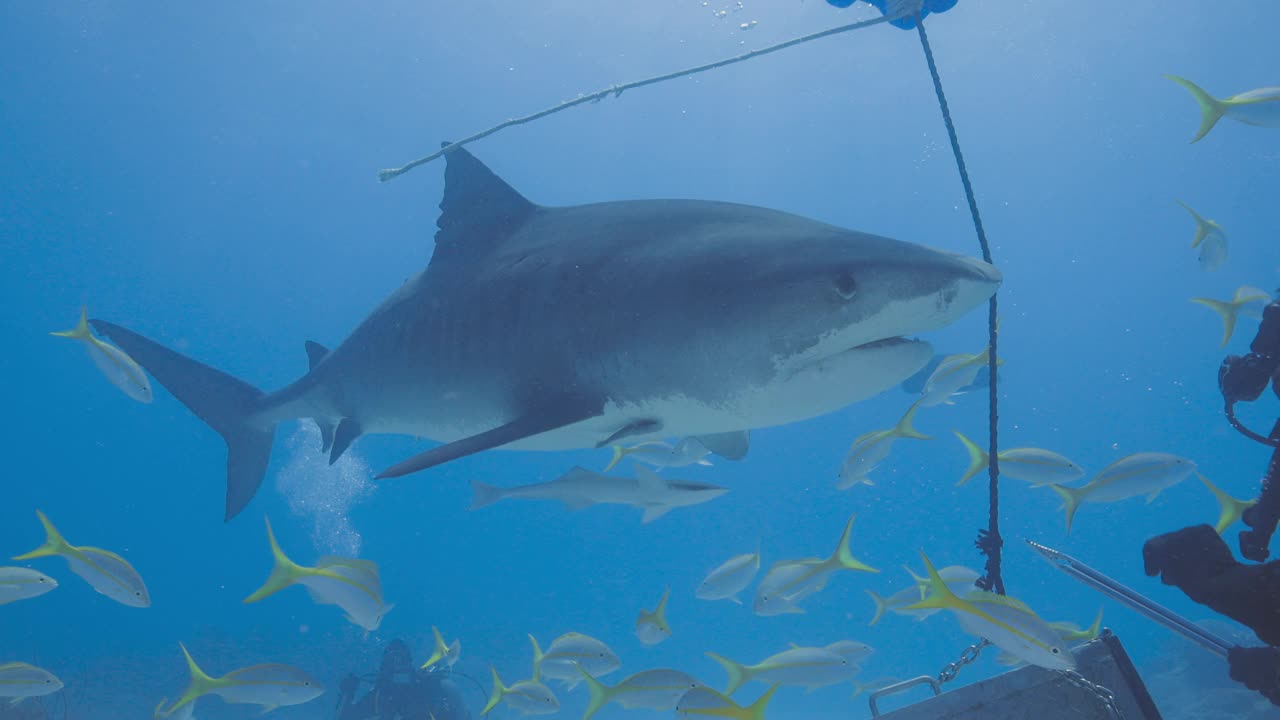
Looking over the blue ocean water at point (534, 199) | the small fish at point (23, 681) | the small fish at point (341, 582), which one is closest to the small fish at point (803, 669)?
the small fish at point (341, 582)

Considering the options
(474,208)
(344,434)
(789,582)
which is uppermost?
(474,208)

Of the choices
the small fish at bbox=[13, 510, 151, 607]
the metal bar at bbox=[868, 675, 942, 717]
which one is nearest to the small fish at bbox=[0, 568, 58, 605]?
the small fish at bbox=[13, 510, 151, 607]

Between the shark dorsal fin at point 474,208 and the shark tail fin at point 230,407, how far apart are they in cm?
233

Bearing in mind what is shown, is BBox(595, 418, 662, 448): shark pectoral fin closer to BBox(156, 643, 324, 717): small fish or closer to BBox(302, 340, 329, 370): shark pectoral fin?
BBox(302, 340, 329, 370): shark pectoral fin

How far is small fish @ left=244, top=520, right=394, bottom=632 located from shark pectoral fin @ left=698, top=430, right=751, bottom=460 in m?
2.48

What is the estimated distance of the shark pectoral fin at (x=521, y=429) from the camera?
95.2 inches

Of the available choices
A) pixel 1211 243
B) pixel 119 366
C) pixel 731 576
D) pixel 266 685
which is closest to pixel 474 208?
pixel 266 685

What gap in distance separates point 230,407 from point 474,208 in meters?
2.80

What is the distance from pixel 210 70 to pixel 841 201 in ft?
122

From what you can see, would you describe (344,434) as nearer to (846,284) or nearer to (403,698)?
(846,284)

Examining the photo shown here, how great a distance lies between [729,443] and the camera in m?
3.67

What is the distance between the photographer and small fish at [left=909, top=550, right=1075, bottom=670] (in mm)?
2279

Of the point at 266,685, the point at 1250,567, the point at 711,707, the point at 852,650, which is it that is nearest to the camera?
the point at 1250,567

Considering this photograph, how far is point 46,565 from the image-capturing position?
142 ft
